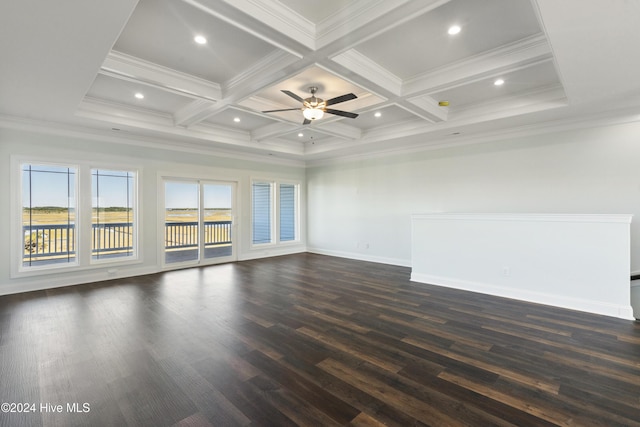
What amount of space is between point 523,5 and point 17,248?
7461 millimetres

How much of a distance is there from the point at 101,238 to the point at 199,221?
1858 millimetres

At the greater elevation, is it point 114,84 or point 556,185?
point 114,84

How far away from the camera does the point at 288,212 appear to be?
8.80 meters

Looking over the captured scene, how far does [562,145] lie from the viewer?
488 centimetres

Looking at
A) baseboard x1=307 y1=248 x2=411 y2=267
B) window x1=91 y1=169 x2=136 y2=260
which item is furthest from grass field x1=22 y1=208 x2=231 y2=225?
baseboard x1=307 y1=248 x2=411 y2=267

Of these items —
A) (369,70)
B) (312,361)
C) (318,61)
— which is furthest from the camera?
(369,70)

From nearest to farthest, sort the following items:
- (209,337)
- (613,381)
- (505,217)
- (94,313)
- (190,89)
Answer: (613,381) < (209,337) < (94,313) < (190,89) < (505,217)

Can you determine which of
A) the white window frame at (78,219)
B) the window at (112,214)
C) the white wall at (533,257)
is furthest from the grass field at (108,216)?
Answer: the white wall at (533,257)

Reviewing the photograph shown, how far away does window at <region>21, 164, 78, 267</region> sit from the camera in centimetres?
489

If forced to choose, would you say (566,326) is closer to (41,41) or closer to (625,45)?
(625,45)

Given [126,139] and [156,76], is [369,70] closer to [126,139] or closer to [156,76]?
[156,76]

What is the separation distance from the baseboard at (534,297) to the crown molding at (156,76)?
15.2 ft

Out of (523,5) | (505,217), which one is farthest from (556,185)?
(523,5)

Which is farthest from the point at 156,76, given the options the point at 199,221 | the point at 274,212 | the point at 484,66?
the point at 274,212
